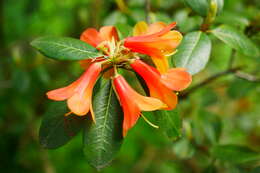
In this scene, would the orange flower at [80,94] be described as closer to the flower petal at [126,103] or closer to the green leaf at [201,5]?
the flower petal at [126,103]

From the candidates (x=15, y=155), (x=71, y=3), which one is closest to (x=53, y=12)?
(x=71, y=3)

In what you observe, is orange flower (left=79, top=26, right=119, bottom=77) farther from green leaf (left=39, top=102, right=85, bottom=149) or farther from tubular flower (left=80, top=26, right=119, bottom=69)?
green leaf (left=39, top=102, right=85, bottom=149)

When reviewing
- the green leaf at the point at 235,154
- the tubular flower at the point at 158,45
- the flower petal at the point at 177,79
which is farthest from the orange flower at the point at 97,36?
the green leaf at the point at 235,154

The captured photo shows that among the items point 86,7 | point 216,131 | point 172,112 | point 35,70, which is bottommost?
point 216,131

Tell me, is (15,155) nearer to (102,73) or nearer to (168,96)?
(102,73)

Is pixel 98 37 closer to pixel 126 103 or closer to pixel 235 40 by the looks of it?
pixel 126 103

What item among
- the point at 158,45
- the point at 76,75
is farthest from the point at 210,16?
the point at 76,75
